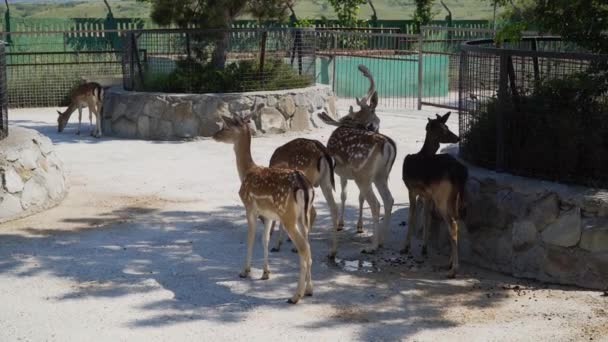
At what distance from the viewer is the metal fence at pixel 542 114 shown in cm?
768

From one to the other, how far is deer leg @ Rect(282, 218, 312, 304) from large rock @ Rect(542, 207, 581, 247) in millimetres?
2106

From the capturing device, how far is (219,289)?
7227 millimetres

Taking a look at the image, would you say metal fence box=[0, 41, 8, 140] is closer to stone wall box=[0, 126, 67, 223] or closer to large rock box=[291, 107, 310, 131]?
stone wall box=[0, 126, 67, 223]

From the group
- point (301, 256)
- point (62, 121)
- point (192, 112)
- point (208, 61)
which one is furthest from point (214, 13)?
point (301, 256)

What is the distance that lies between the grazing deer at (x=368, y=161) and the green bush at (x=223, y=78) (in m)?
7.28

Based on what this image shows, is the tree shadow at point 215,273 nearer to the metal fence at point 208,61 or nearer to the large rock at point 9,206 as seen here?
the large rock at point 9,206

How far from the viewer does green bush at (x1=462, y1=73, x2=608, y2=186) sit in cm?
766

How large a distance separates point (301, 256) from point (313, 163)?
1.57m

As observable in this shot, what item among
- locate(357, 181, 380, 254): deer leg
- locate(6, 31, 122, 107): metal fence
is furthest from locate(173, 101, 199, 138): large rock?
locate(357, 181, 380, 254): deer leg

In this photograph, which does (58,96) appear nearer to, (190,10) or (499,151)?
(190,10)

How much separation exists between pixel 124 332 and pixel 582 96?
4392 millimetres

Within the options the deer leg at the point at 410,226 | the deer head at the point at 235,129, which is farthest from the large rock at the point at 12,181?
the deer leg at the point at 410,226

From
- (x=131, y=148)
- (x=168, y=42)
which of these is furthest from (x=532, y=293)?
(x=168, y=42)

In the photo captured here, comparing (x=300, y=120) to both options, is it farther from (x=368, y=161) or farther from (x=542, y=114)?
(x=542, y=114)
